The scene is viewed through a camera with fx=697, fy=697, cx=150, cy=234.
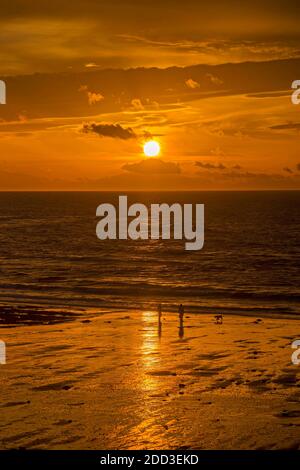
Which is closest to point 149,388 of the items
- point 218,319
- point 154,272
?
point 218,319

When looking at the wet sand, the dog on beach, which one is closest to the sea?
the dog on beach

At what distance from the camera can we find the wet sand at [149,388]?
1864 cm

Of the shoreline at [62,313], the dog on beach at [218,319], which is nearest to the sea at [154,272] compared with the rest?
the shoreline at [62,313]

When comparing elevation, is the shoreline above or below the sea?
below

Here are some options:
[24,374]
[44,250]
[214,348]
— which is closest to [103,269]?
[44,250]

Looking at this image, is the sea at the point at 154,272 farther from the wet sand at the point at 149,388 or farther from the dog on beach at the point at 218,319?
the wet sand at the point at 149,388

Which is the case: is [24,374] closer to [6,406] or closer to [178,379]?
[6,406]

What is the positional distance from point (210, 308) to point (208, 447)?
95.8 ft

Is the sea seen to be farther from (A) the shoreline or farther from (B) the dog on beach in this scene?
(B) the dog on beach

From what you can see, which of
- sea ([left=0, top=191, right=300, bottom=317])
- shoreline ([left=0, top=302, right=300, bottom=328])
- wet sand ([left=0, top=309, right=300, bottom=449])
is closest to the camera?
wet sand ([left=0, top=309, right=300, bottom=449])

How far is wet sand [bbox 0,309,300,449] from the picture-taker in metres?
18.6

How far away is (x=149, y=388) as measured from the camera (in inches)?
921

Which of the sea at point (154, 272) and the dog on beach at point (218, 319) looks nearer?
the dog on beach at point (218, 319)
